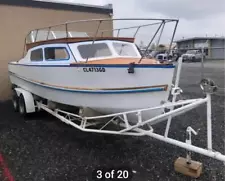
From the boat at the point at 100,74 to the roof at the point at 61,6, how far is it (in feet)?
12.8

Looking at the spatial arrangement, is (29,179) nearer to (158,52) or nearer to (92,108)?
(92,108)

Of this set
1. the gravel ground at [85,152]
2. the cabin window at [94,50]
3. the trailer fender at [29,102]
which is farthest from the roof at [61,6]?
the cabin window at [94,50]

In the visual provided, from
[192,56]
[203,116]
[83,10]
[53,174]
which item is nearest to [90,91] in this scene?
[53,174]

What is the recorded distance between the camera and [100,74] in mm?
4184

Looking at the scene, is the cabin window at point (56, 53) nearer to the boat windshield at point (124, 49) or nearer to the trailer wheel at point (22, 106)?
the boat windshield at point (124, 49)

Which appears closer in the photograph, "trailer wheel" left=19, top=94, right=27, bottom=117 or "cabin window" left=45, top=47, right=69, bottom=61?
"cabin window" left=45, top=47, right=69, bottom=61

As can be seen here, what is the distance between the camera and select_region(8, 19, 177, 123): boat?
3.88 meters

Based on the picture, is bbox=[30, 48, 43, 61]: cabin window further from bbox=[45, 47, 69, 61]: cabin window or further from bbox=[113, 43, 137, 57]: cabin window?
bbox=[113, 43, 137, 57]: cabin window

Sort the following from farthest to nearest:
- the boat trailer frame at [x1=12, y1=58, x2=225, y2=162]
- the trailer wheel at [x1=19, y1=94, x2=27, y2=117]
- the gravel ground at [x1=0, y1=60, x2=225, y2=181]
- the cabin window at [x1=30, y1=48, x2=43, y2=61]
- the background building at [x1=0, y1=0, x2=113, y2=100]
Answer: the background building at [x1=0, y1=0, x2=113, y2=100] → the trailer wheel at [x1=19, y1=94, x2=27, y2=117] → the cabin window at [x1=30, y1=48, x2=43, y2=61] → the gravel ground at [x1=0, y1=60, x2=225, y2=181] → the boat trailer frame at [x1=12, y1=58, x2=225, y2=162]

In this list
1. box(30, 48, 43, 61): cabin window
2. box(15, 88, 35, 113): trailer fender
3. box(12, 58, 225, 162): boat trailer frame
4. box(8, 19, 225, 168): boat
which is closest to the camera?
box(12, 58, 225, 162): boat trailer frame

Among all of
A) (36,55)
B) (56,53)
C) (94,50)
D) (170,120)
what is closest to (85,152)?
(170,120)

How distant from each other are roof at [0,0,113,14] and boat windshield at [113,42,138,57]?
577 centimetres

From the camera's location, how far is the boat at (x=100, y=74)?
388cm


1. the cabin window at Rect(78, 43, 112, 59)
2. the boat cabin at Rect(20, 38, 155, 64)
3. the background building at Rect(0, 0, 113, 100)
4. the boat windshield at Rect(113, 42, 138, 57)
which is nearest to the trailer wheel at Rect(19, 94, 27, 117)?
the boat cabin at Rect(20, 38, 155, 64)
